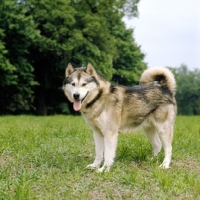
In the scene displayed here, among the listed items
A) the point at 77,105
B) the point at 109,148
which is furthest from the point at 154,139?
the point at 77,105

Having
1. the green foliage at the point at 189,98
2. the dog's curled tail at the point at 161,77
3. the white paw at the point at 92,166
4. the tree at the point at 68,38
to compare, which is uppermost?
the tree at the point at 68,38

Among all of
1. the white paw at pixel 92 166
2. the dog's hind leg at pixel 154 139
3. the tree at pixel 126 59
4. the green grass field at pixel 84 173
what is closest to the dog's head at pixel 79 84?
the white paw at pixel 92 166

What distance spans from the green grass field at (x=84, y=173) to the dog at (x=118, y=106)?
0.35m

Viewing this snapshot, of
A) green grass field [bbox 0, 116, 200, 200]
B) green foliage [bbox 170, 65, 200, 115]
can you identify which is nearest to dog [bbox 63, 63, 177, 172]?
green grass field [bbox 0, 116, 200, 200]

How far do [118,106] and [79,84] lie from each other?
0.82 m

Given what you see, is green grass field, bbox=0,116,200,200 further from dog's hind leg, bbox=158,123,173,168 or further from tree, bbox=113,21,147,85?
tree, bbox=113,21,147,85

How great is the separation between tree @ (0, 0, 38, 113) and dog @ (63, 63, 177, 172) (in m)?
17.6

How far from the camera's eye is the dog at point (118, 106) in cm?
591

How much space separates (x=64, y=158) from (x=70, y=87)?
1.37m

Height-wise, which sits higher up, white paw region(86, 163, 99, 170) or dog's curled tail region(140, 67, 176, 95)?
dog's curled tail region(140, 67, 176, 95)

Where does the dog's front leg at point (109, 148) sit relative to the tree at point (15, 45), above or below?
below

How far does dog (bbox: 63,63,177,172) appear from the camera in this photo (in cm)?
591

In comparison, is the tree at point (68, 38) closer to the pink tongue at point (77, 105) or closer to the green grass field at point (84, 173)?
the green grass field at point (84, 173)

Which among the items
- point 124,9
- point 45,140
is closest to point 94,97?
point 45,140
